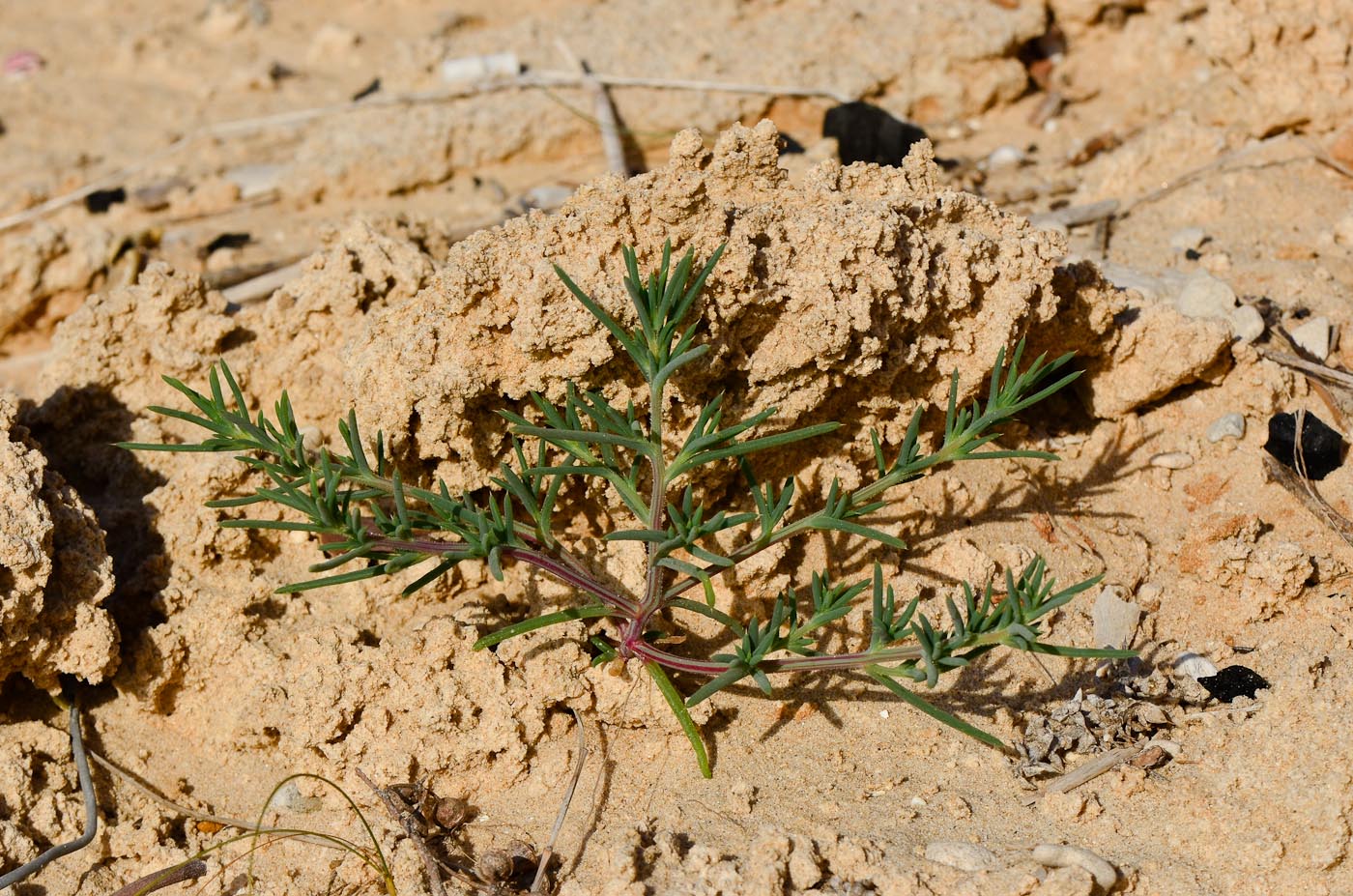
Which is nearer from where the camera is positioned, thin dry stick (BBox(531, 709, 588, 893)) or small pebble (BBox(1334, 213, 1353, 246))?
thin dry stick (BBox(531, 709, 588, 893))

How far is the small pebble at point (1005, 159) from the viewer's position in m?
4.88

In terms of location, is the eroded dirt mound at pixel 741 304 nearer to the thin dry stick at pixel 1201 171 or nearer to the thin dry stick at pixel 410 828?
the thin dry stick at pixel 410 828

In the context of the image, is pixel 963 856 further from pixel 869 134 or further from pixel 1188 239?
pixel 869 134

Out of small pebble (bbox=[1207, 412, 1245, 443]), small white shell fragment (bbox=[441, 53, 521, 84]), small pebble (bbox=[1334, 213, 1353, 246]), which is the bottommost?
small pebble (bbox=[1207, 412, 1245, 443])

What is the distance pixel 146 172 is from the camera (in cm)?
554

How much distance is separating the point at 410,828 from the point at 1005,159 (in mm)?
3668

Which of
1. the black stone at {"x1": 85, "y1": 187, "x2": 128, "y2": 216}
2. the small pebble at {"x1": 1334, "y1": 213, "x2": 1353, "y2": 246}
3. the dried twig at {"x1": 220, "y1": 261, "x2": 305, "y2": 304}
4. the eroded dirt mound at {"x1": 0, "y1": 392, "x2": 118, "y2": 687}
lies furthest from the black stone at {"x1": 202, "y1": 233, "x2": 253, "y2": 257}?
the small pebble at {"x1": 1334, "y1": 213, "x2": 1353, "y2": 246}

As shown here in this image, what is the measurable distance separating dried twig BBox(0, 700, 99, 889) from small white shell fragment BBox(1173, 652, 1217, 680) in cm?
252

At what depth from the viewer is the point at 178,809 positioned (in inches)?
107

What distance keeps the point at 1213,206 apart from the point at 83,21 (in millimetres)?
6346

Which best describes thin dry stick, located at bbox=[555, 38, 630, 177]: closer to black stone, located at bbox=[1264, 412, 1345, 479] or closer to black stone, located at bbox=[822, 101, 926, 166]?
black stone, located at bbox=[822, 101, 926, 166]

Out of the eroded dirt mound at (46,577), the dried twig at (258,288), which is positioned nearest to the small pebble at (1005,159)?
the dried twig at (258,288)

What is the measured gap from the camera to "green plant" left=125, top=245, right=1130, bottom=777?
2.40 meters

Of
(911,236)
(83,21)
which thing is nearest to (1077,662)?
(911,236)
